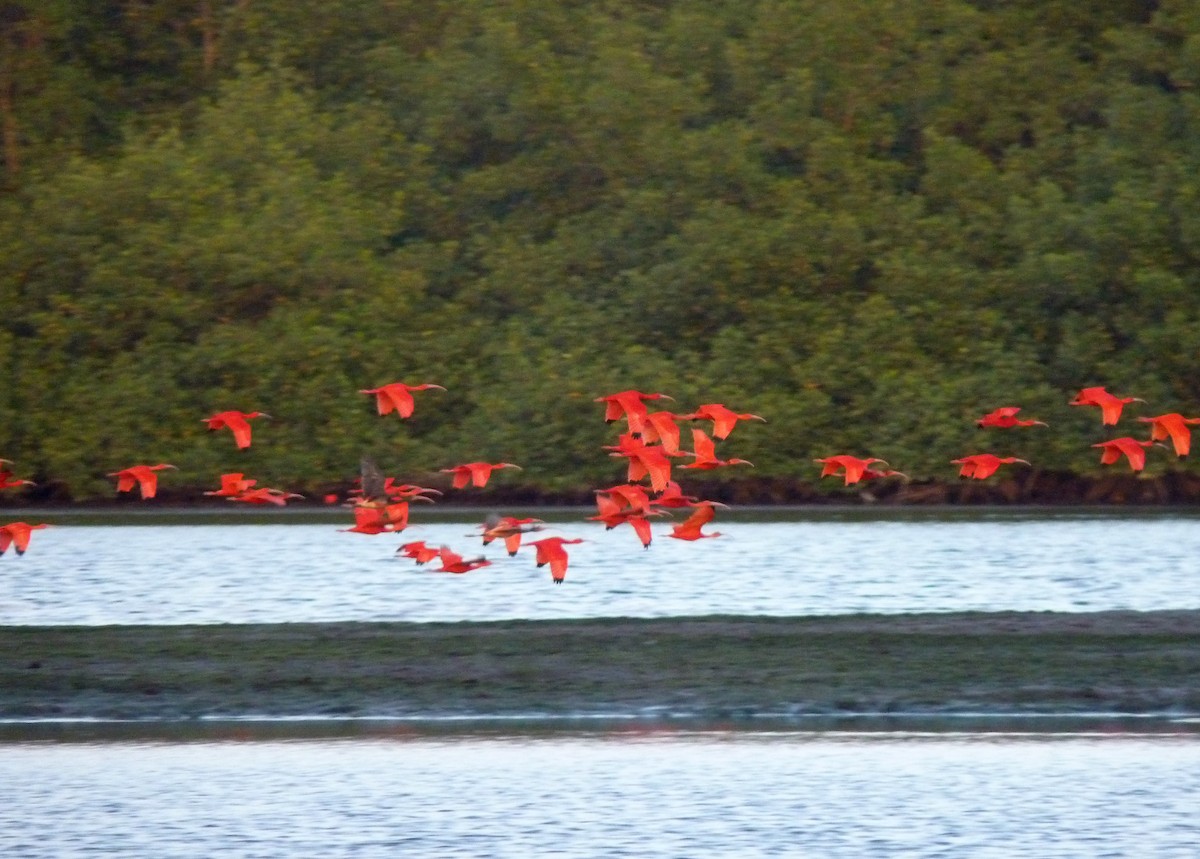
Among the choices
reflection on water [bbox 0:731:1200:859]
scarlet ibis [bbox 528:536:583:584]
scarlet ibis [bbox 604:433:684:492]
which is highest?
scarlet ibis [bbox 604:433:684:492]

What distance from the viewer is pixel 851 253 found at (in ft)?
117

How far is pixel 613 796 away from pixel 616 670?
305cm

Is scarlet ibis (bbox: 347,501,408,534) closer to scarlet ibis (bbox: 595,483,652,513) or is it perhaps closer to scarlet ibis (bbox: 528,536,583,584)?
scarlet ibis (bbox: 528,536,583,584)

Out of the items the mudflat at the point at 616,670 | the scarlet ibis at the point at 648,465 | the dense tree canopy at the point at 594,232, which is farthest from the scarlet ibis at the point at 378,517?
the dense tree canopy at the point at 594,232

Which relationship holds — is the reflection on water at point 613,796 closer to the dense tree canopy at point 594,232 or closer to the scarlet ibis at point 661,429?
the scarlet ibis at point 661,429

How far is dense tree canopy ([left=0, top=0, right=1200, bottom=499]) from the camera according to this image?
1336 inches

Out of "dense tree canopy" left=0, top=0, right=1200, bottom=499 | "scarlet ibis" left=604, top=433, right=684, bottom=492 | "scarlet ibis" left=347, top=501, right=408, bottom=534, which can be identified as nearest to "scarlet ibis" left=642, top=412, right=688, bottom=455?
"scarlet ibis" left=604, top=433, right=684, bottom=492

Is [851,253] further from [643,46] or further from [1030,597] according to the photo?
[1030,597]

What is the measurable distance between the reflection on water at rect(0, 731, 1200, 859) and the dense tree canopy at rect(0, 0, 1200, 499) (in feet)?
70.0

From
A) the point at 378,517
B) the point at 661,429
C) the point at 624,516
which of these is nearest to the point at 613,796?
the point at 624,516

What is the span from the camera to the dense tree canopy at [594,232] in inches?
1336

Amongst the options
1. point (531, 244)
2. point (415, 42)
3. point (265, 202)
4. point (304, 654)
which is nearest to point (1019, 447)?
point (531, 244)

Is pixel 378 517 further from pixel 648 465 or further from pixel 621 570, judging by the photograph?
pixel 621 570

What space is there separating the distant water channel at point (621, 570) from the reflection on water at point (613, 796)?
560 cm
